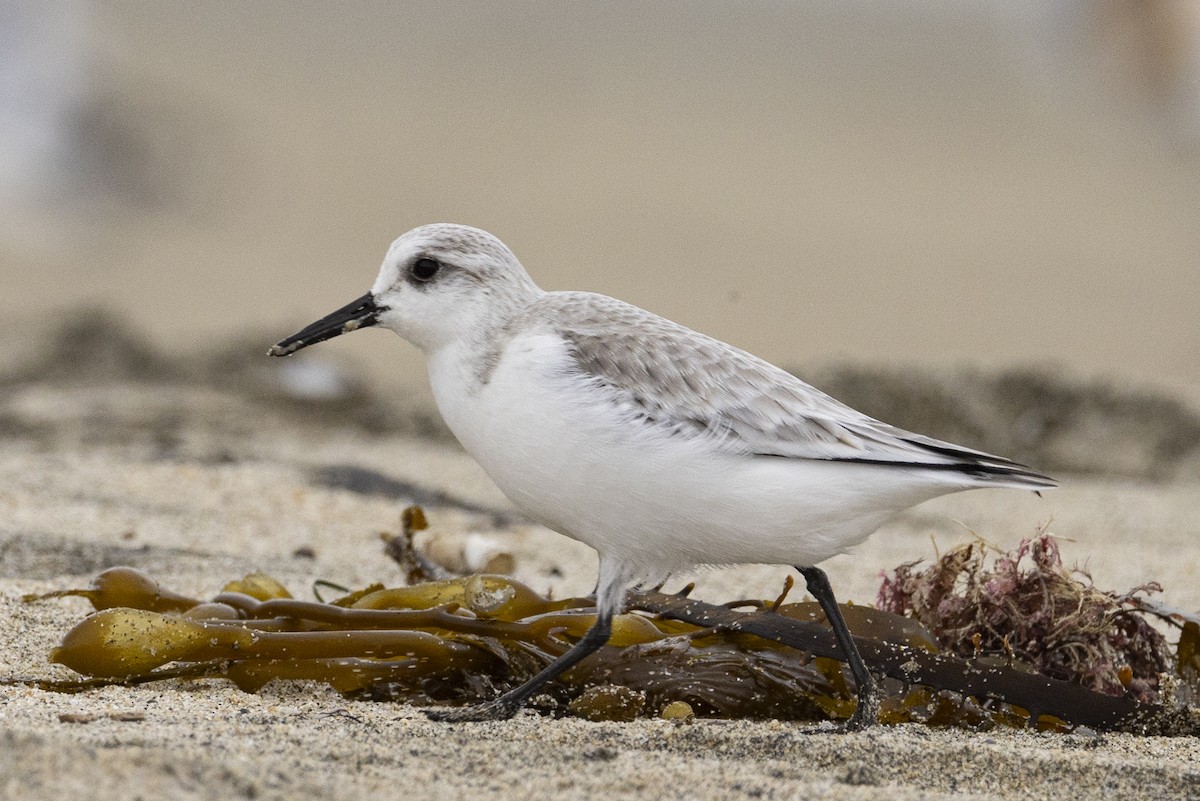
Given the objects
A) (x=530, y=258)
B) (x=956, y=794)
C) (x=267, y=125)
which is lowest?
(x=956, y=794)

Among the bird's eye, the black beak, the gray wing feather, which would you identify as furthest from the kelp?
the bird's eye

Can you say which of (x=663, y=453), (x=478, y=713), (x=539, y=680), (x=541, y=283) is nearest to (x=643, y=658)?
(x=539, y=680)

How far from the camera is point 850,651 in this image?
10.0 ft

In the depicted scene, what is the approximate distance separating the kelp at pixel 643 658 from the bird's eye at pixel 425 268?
2.48ft

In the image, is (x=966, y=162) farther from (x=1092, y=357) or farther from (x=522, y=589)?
(x=522, y=589)

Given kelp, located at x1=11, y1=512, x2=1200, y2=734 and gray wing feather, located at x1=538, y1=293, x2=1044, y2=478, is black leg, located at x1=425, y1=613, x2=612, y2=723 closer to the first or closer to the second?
kelp, located at x1=11, y1=512, x2=1200, y2=734

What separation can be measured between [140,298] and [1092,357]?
27.1 ft

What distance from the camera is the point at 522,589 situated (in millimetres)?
3424

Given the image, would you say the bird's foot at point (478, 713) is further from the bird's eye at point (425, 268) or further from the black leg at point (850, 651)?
the bird's eye at point (425, 268)

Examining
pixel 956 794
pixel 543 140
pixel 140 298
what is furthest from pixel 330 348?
pixel 543 140

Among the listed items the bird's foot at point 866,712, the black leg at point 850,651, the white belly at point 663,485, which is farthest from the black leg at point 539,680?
the bird's foot at point 866,712

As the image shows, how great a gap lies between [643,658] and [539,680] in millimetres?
268

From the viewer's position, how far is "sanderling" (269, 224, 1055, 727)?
9.43 feet

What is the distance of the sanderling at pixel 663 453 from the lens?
287 cm
